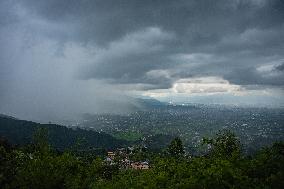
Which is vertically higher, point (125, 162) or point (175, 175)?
point (175, 175)

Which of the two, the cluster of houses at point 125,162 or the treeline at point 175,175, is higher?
the treeline at point 175,175

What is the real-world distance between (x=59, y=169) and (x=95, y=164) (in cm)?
910

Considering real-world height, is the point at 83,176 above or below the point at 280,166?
below

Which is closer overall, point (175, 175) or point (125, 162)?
point (175, 175)

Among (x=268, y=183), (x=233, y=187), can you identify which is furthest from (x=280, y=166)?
(x=233, y=187)

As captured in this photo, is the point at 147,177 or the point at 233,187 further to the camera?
the point at 147,177

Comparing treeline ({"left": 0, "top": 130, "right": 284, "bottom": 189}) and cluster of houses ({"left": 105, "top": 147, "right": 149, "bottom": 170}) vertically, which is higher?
treeline ({"left": 0, "top": 130, "right": 284, "bottom": 189})

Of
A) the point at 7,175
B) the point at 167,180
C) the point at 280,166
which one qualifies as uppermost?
the point at 280,166

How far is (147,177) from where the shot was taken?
36.1m

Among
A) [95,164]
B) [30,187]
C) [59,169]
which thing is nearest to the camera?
[30,187]

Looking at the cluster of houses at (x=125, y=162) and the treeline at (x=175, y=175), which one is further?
the cluster of houses at (x=125, y=162)

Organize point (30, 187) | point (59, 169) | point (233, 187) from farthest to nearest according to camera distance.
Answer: point (59, 169) → point (30, 187) → point (233, 187)

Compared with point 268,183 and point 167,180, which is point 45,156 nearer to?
point 167,180

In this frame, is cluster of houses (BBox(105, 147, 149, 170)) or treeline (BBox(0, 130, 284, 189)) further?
cluster of houses (BBox(105, 147, 149, 170))
